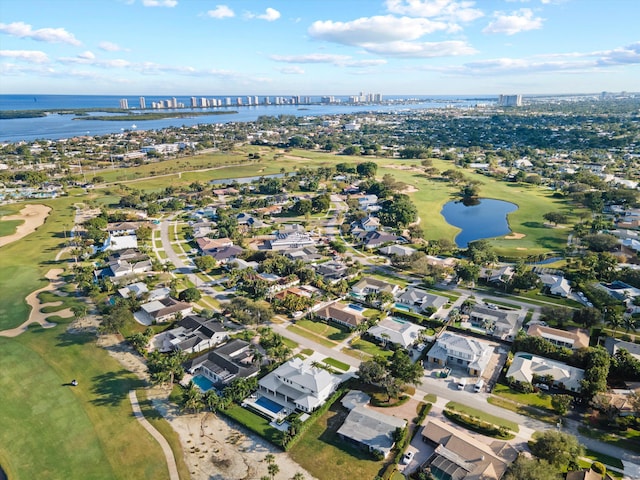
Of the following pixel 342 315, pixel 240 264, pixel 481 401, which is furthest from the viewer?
pixel 240 264

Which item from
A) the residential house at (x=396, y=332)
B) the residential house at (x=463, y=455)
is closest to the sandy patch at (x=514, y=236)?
the residential house at (x=396, y=332)

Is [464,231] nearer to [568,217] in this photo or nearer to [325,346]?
[568,217]

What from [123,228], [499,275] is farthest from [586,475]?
[123,228]

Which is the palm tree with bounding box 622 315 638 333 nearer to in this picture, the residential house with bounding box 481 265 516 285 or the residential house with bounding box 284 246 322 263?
the residential house with bounding box 481 265 516 285

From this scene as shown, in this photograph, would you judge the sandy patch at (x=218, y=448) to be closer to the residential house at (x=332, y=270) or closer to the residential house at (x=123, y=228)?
the residential house at (x=332, y=270)

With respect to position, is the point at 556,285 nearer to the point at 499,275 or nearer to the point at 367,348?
the point at 499,275
